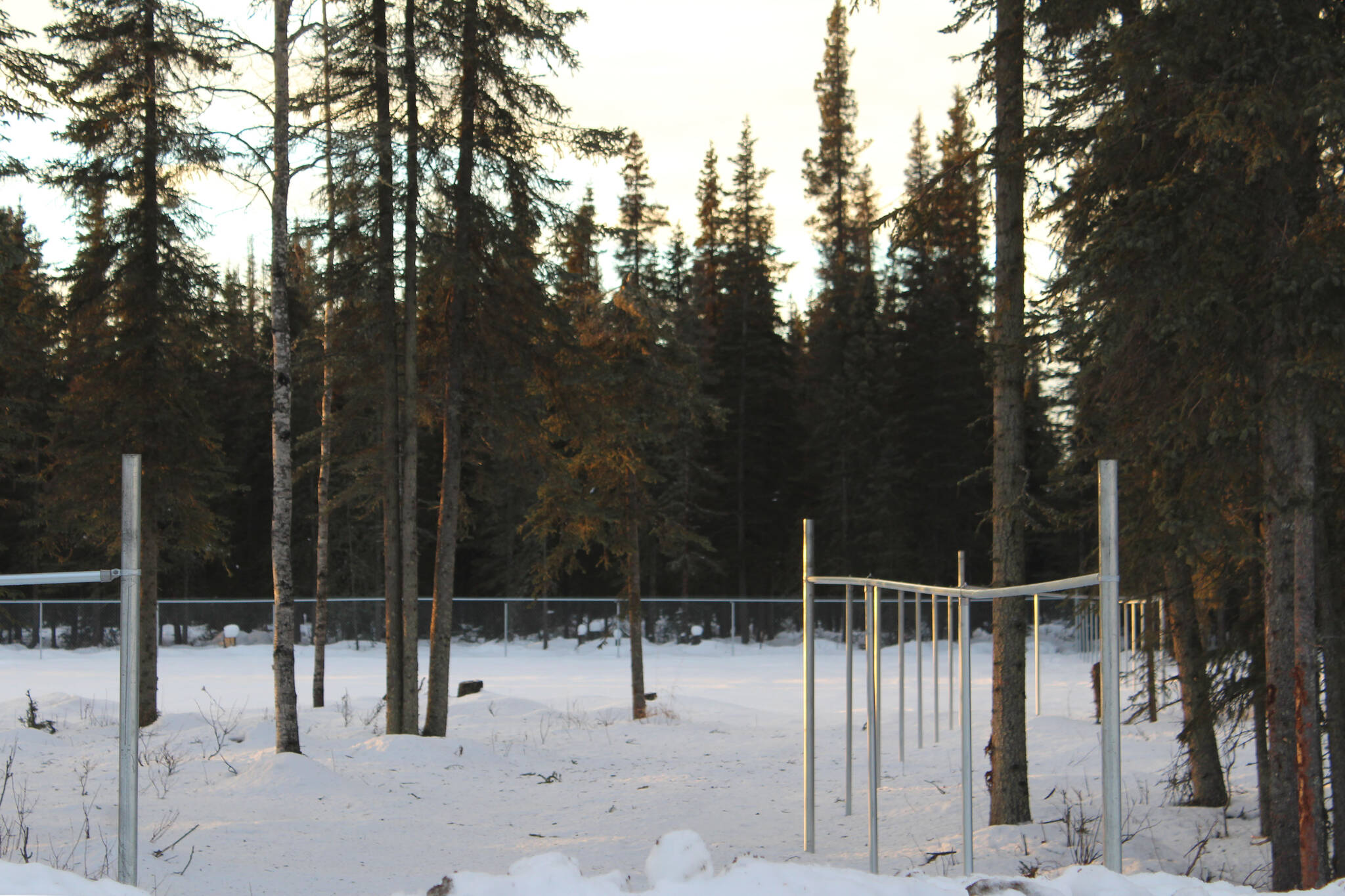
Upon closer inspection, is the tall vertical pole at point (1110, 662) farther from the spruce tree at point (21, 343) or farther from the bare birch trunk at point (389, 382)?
Answer: the bare birch trunk at point (389, 382)

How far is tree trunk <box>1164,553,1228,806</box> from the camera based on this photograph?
9.82 meters

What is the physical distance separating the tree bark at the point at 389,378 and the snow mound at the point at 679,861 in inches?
445

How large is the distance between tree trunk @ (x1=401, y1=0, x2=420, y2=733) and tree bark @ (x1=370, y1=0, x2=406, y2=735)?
0.14m

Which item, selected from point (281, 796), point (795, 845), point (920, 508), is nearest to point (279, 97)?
point (281, 796)

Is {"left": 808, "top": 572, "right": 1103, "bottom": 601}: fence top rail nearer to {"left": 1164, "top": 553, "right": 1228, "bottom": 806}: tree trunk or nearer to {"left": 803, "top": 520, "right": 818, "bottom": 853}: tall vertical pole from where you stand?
{"left": 803, "top": 520, "right": 818, "bottom": 853}: tall vertical pole

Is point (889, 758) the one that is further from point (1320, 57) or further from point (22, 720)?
point (22, 720)

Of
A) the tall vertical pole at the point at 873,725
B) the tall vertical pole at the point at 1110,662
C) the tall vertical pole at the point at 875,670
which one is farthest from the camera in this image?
the tall vertical pole at the point at 875,670

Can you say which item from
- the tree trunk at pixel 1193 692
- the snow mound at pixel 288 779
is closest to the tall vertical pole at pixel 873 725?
the tree trunk at pixel 1193 692

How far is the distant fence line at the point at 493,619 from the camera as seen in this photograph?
33250mm

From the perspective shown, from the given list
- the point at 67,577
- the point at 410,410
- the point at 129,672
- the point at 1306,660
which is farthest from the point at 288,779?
the point at 1306,660

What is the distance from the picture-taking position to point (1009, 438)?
10.6 metres

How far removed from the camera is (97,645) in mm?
33656

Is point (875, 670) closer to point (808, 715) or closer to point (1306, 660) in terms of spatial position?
point (808, 715)

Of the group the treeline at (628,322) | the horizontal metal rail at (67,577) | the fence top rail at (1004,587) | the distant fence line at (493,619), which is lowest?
the distant fence line at (493,619)
